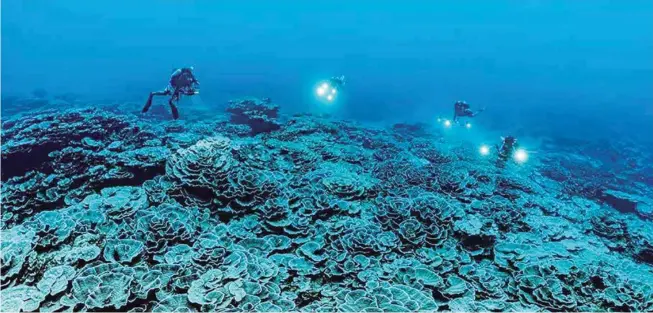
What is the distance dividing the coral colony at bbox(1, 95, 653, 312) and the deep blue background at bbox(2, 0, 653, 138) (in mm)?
28995

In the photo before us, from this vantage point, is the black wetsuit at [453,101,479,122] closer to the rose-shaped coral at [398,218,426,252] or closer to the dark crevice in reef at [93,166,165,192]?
the rose-shaped coral at [398,218,426,252]

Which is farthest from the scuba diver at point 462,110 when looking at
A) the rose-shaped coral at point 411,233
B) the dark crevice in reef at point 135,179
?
the dark crevice in reef at point 135,179

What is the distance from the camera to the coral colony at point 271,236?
3746 millimetres

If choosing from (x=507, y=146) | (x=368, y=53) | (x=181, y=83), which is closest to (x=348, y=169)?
(x=181, y=83)

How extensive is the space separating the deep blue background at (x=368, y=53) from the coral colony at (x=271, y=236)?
2900 cm

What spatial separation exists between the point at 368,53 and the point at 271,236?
13578cm

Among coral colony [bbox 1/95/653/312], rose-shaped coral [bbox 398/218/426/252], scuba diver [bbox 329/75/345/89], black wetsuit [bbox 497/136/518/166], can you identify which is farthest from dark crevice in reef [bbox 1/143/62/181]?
black wetsuit [bbox 497/136/518/166]

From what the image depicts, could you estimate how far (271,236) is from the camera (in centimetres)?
499

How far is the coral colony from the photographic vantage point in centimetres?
375

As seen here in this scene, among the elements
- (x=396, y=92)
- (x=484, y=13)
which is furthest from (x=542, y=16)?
(x=396, y=92)

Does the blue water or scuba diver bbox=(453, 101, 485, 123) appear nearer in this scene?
the blue water

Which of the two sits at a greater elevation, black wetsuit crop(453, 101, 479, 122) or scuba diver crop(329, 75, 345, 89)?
scuba diver crop(329, 75, 345, 89)

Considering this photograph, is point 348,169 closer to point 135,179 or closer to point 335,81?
point 135,179

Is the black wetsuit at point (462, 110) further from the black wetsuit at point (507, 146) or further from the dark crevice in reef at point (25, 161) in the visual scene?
the dark crevice in reef at point (25, 161)
